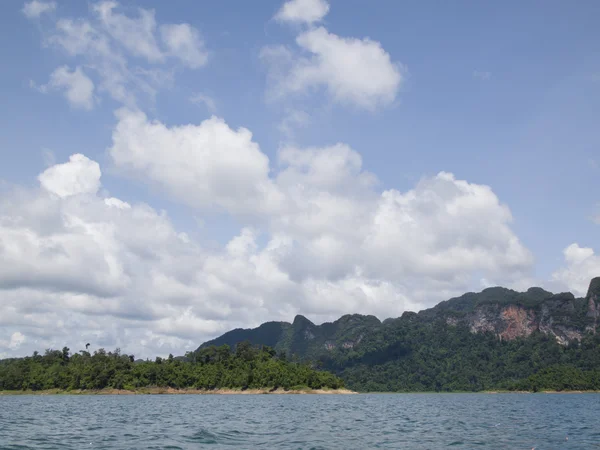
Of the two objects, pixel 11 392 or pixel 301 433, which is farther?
pixel 11 392

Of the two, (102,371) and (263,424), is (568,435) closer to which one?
(263,424)

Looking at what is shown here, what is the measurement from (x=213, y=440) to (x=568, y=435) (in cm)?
3168

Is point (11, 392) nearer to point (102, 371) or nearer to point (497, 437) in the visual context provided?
point (102, 371)

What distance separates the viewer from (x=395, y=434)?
4875 cm

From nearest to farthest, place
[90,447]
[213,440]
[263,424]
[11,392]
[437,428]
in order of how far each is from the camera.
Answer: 1. [90,447]
2. [213,440]
3. [437,428]
4. [263,424]
5. [11,392]

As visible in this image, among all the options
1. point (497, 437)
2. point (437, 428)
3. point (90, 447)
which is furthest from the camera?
point (437, 428)

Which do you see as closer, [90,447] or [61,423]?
[90,447]

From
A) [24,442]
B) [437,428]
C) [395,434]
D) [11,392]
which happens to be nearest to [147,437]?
[24,442]

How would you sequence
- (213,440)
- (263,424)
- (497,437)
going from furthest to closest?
(263,424), (497,437), (213,440)

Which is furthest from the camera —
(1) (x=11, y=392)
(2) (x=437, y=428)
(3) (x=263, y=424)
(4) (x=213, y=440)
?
(1) (x=11, y=392)

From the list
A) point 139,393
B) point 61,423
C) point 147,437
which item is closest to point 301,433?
point 147,437

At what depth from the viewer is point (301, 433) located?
163ft

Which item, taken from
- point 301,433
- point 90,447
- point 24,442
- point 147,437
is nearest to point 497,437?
point 301,433

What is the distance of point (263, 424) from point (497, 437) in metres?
24.7
